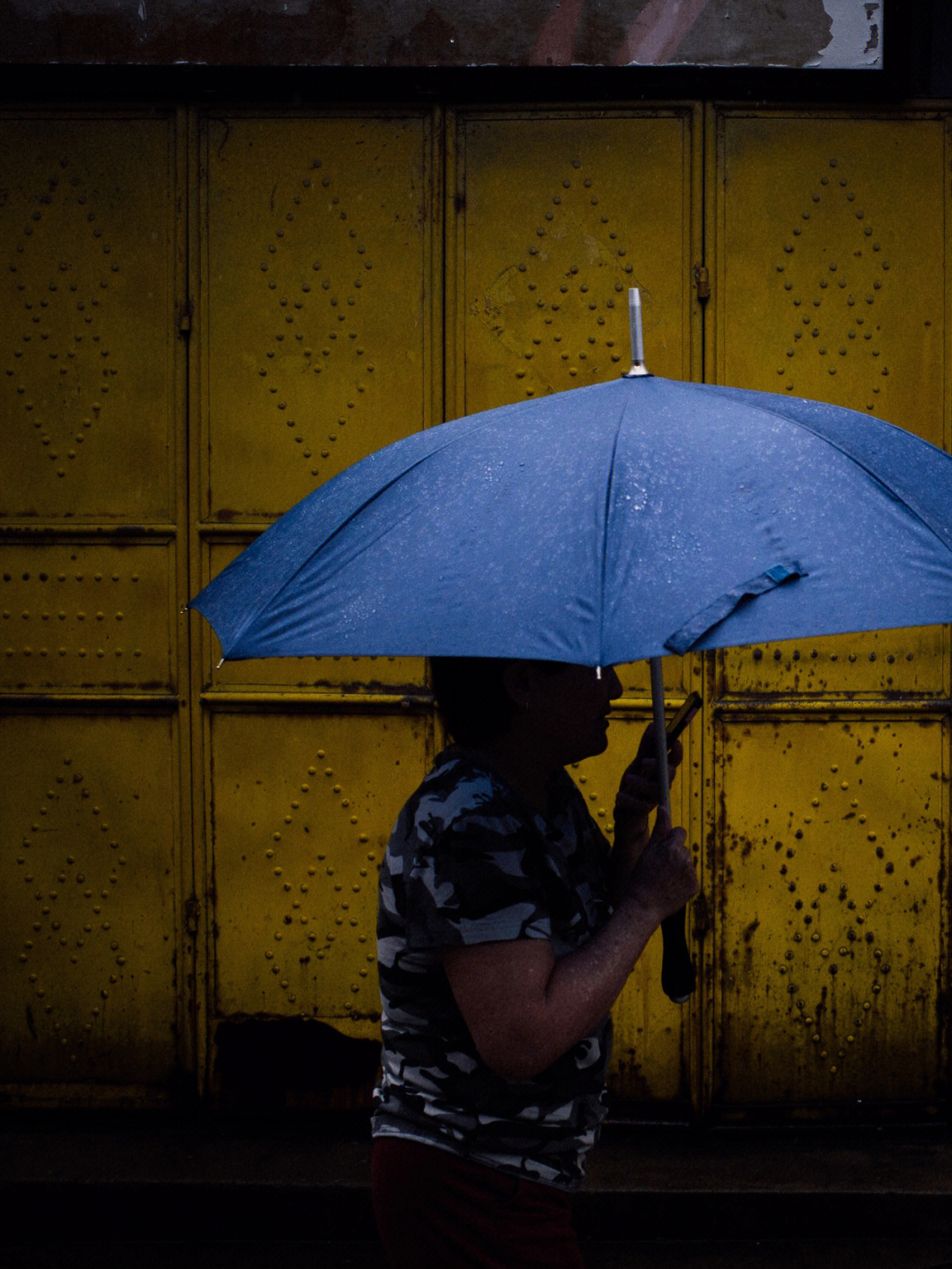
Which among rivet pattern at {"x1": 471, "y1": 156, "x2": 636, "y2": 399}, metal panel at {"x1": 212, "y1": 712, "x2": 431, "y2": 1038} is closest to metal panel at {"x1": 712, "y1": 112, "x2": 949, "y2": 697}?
rivet pattern at {"x1": 471, "y1": 156, "x2": 636, "y2": 399}

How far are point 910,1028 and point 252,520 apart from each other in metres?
2.79

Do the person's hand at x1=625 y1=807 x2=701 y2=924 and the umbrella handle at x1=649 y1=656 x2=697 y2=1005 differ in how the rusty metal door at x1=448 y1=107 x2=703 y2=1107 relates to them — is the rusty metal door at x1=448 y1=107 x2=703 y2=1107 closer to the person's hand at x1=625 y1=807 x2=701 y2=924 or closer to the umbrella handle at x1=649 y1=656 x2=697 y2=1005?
the umbrella handle at x1=649 y1=656 x2=697 y2=1005

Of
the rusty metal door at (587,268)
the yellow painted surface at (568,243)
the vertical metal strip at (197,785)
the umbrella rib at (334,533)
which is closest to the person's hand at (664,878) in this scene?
the umbrella rib at (334,533)

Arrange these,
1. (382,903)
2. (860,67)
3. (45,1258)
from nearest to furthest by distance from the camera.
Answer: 1. (382,903)
2. (45,1258)
3. (860,67)

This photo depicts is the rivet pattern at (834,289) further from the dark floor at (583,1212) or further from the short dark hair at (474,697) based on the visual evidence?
the short dark hair at (474,697)

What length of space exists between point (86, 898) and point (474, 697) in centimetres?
284

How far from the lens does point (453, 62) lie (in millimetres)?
3832

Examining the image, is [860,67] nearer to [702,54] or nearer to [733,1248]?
[702,54]

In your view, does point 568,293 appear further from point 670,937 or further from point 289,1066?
point 289,1066

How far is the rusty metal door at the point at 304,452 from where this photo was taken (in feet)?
12.9

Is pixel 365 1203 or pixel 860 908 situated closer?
pixel 365 1203

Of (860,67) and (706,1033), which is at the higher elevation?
(860,67)

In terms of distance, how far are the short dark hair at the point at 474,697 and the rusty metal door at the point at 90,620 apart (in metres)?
2.52

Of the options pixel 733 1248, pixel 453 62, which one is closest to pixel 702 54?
pixel 453 62
